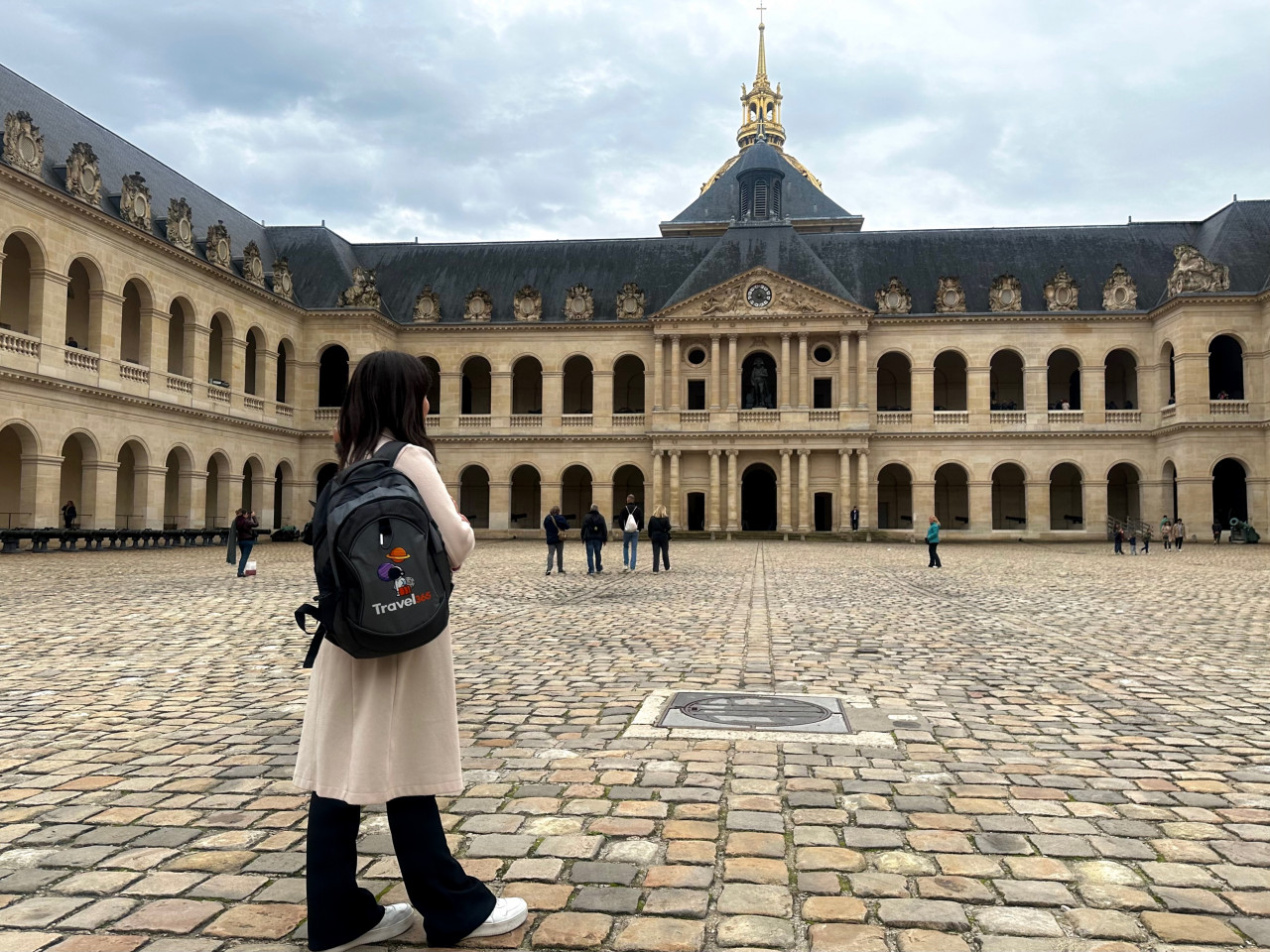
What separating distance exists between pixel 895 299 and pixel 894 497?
1009 centimetres

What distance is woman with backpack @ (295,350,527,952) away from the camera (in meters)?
3.01

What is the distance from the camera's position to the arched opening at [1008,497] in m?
46.8

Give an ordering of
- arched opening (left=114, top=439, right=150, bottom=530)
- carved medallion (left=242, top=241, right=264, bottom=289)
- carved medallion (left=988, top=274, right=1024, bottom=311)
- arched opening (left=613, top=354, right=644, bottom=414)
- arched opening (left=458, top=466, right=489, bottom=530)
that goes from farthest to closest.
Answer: arched opening (left=458, top=466, right=489, bottom=530) < arched opening (left=613, top=354, right=644, bottom=414) < carved medallion (left=988, top=274, right=1024, bottom=311) < carved medallion (left=242, top=241, right=264, bottom=289) < arched opening (left=114, top=439, right=150, bottom=530)

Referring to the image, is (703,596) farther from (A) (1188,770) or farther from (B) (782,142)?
(B) (782,142)

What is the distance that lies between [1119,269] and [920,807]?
153 feet

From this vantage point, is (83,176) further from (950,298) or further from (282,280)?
(950,298)

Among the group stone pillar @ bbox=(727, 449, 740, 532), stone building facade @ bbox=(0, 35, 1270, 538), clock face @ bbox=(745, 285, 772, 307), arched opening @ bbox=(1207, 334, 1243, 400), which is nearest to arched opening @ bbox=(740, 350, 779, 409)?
stone building facade @ bbox=(0, 35, 1270, 538)

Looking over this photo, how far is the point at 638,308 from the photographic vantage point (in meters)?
46.8

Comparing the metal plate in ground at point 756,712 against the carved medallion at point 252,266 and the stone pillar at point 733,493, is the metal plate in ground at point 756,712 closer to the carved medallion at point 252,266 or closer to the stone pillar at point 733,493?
the stone pillar at point 733,493

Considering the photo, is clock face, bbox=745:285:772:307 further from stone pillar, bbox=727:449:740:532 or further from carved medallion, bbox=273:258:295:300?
carved medallion, bbox=273:258:295:300

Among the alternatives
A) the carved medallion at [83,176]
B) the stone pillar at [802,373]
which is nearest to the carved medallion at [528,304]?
the stone pillar at [802,373]

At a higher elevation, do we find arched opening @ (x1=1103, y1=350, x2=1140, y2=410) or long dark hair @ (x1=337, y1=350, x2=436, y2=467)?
arched opening @ (x1=1103, y1=350, x2=1140, y2=410)

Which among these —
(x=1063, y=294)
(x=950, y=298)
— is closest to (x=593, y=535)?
(x=950, y=298)

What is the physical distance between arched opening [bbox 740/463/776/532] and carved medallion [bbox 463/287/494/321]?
615 inches
